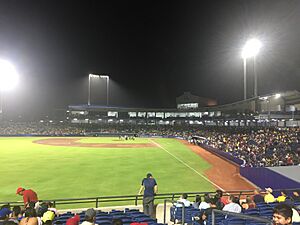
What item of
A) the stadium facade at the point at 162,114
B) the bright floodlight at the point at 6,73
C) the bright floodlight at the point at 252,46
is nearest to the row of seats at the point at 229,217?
the bright floodlight at the point at 252,46

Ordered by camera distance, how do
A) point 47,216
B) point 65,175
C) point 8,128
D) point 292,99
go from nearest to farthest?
1. point 47,216
2. point 65,175
3. point 292,99
4. point 8,128

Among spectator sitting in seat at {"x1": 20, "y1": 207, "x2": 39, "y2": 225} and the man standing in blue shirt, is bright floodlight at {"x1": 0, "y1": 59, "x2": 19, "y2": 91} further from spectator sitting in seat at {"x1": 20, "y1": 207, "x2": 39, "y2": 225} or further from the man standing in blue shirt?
spectator sitting in seat at {"x1": 20, "y1": 207, "x2": 39, "y2": 225}

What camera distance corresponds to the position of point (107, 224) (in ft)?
20.4

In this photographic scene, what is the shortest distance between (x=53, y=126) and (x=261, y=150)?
238 ft

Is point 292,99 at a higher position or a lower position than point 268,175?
higher

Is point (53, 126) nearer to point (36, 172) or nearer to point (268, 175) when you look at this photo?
point (36, 172)

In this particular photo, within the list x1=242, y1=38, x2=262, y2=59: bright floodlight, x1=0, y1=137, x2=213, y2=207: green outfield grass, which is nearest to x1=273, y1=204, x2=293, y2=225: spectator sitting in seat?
x1=0, y1=137, x2=213, y2=207: green outfield grass

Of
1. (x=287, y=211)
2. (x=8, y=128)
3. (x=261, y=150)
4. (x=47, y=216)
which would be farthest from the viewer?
(x=8, y=128)

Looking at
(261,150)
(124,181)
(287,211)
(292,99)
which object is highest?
(292,99)

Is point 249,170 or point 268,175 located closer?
point 268,175

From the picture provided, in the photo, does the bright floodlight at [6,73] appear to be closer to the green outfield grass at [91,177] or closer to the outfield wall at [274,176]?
the green outfield grass at [91,177]

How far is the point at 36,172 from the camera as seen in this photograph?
20.8 meters

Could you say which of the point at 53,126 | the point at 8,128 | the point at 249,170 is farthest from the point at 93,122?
the point at 249,170

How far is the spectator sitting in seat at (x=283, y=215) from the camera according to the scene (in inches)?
120
